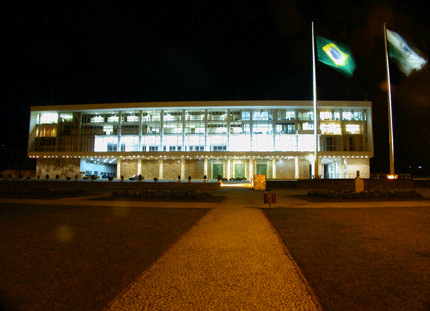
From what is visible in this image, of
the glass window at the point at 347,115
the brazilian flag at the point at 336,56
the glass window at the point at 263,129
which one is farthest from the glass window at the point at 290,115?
the brazilian flag at the point at 336,56

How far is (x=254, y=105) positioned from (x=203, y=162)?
15.8 meters

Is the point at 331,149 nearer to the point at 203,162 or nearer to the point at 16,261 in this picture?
the point at 203,162

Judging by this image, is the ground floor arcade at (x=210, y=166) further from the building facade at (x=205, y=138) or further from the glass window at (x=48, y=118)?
the glass window at (x=48, y=118)

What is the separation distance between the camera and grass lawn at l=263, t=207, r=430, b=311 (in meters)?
4.11

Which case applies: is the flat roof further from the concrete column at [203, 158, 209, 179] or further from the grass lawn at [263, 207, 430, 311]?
the grass lawn at [263, 207, 430, 311]

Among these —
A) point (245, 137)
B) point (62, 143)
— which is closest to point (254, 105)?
point (245, 137)

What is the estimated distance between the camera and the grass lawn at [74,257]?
4.13 m

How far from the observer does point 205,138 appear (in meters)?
58.8

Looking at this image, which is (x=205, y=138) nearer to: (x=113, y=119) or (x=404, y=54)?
(x=113, y=119)

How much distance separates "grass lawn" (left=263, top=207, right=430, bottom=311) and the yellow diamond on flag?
52.4 ft

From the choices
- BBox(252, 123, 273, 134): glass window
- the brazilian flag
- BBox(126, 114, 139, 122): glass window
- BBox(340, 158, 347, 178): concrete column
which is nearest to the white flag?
the brazilian flag

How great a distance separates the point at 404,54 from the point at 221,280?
26513 mm

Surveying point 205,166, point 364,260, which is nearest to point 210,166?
point 205,166

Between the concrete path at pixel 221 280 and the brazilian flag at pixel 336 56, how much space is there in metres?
19.9
